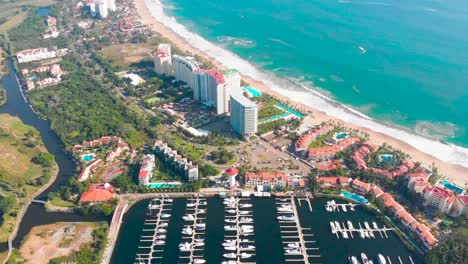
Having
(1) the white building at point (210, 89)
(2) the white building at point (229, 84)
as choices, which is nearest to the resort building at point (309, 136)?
(2) the white building at point (229, 84)

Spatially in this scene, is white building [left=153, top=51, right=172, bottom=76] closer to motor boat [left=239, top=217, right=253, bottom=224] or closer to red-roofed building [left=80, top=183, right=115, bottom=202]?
red-roofed building [left=80, top=183, right=115, bottom=202]

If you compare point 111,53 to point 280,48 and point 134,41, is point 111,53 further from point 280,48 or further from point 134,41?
point 280,48

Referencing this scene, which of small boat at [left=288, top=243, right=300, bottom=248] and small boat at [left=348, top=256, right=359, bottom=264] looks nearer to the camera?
small boat at [left=348, top=256, right=359, bottom=264]

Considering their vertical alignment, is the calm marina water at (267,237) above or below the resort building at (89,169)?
below

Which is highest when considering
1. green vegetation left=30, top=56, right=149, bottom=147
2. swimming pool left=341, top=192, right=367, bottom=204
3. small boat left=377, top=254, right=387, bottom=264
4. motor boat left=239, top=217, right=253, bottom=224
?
green vegetation left=30, top=56, right=149, bottom=147

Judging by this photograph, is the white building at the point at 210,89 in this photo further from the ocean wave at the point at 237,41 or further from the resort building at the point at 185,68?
the ocean wave at the point at 237,41

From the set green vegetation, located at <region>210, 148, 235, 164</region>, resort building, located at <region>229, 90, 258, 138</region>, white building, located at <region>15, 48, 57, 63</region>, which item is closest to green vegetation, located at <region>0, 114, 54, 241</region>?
green vegetation, located at <region>210, 148, 235, 164</region>

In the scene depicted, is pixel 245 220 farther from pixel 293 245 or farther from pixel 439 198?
pixel 439 198

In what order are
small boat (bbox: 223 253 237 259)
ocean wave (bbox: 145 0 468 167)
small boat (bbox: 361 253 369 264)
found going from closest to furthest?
small boat (bbox: 361 253 369 264), small boat (bbox: 223 253 237 259), ocean wave (bbox: 145 0 468 167)
